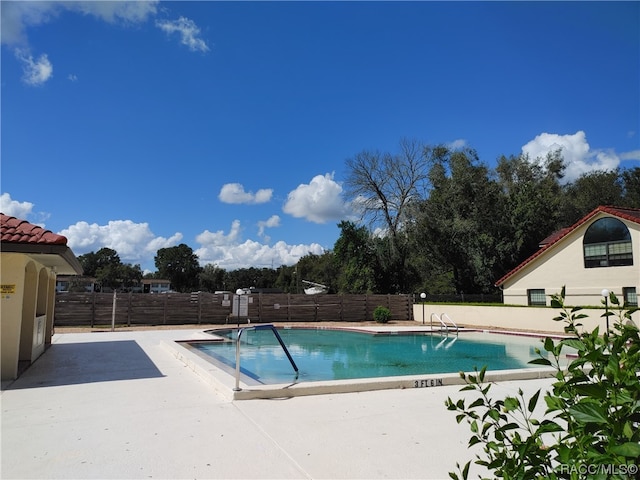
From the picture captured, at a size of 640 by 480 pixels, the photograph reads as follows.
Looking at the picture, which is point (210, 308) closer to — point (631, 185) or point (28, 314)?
point (28, 314)

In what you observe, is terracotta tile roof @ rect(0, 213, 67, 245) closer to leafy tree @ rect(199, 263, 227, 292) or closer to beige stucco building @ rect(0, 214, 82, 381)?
beige stucco building @ rect(0, 214, 82, 381)

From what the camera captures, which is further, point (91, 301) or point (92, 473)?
point (91, 301)

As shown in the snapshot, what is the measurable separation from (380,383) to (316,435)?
8.82 feet

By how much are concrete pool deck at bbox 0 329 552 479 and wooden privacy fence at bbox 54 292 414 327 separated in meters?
9.34

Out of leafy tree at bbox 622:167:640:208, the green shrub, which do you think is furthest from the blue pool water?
leafy tree at bbox 622:167:640:208

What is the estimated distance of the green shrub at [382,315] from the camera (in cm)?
2417

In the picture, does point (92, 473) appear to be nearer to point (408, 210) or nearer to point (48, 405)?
point (48, 405)

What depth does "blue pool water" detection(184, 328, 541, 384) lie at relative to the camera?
10.9 metres

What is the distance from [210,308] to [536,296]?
61.8 ft

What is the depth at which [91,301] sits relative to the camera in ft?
65.9

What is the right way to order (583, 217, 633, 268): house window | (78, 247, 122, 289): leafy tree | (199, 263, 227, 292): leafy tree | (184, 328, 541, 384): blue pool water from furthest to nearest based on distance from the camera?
(78, 247, 122, 289): leafy tree, (199, 263, 227, 292): leafy tree, (583, 217, 633, 268): house window, (184, 328, 541, 384): blue pool water

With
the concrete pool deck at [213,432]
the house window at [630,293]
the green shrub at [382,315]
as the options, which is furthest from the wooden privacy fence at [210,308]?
the house window at [630,293]

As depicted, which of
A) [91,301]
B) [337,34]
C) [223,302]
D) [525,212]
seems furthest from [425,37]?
[525,212]

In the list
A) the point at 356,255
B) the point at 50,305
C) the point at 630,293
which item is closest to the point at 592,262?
the point at 630,293
